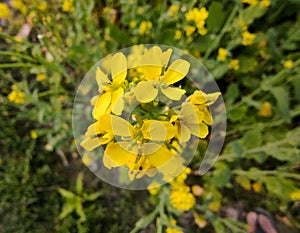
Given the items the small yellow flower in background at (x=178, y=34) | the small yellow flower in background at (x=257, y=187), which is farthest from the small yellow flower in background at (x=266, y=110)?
the small yellow flower in background at (x=178, y=34)

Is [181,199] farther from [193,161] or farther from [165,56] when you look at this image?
[165,56]

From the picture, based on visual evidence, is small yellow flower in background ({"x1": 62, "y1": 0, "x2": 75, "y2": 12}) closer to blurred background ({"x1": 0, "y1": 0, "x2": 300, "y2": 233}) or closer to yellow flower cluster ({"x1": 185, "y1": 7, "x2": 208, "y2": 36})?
blurred background ({"x1": 0, "y1": 0, "x2": 300, "y2": 233})

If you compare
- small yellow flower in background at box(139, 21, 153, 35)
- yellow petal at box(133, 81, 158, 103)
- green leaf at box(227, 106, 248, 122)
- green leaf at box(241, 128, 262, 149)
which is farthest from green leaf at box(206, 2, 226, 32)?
yellow petal at box(133, 81, 158, 103)

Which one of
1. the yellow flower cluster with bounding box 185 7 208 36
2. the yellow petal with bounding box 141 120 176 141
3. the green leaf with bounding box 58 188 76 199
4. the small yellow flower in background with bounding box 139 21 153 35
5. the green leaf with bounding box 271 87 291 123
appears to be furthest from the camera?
the green leaf with bounding box 58 188 76 199

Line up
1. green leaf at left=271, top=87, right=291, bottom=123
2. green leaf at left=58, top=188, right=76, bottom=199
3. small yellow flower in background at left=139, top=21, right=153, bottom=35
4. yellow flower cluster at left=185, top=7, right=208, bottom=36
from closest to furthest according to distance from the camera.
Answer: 1. yellow flower cluster at left=185, top=7, right=208, bottom=36
2. green leaf at left=271, top=87, right=291, bottom=123
3. small yellow flower in background at left=139, top=21, right=153, bottom=35
4. green leaf at left=58, top=188, right=76, bottom=199

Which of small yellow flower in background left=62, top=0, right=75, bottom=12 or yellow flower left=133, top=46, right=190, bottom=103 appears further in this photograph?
small yellow flower in background left=62, top=0, right=75, bottom=12

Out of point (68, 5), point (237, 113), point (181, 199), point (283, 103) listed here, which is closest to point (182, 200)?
point (181, 199)

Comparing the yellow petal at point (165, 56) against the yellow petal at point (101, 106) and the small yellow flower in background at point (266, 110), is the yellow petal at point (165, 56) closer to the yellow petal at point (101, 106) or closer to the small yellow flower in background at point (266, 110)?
the yellow petal at point (101, 106)
